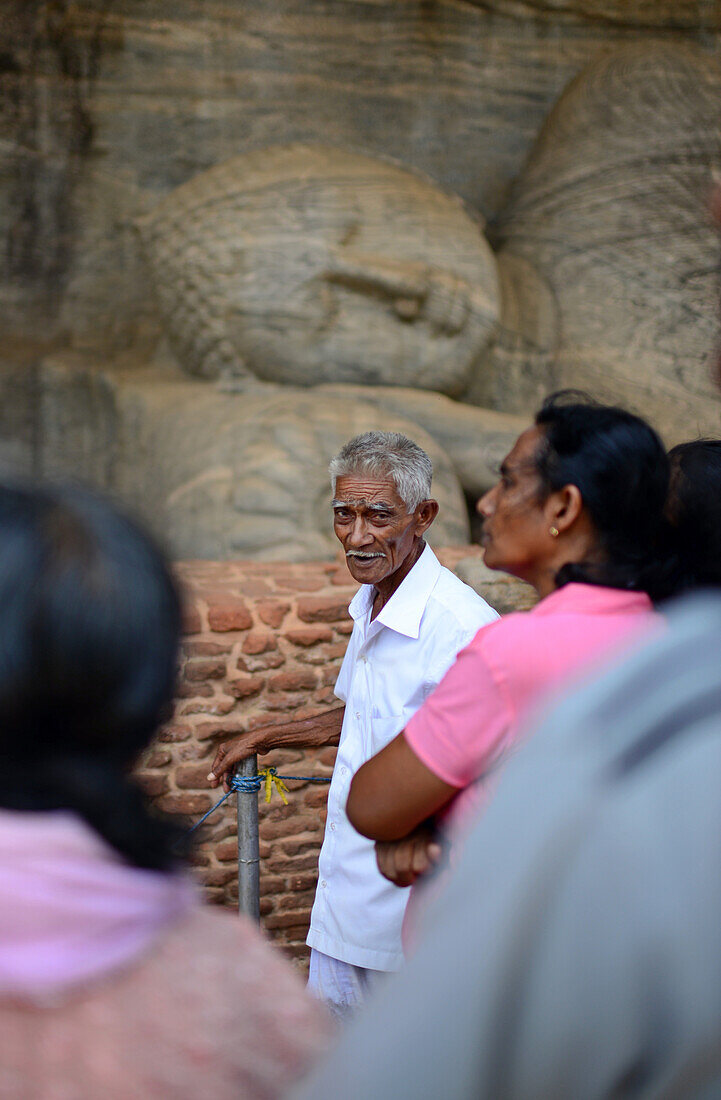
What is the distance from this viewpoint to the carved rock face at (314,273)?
5312 mm

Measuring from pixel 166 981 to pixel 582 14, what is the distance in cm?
725

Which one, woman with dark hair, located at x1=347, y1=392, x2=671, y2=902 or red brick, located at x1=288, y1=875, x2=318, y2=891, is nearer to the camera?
woman with dark hair, located at x1=347, y1=392, x2=671, y2=902

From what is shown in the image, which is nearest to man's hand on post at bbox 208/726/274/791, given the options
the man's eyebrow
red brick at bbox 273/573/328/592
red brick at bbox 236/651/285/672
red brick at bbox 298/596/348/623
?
the man's eyebrow

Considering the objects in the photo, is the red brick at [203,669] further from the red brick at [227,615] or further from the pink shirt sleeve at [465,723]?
the pink shirt sleeve at [465,723]

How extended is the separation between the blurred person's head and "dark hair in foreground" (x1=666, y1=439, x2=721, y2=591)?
9cm

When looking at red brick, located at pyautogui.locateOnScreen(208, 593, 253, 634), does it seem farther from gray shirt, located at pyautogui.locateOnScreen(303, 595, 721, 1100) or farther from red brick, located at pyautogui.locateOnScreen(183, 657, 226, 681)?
gray shirt, located at pyautogui.locateOnScreen(303, 595, 721, 1100)

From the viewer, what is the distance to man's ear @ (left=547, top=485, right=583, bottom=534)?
1270mm

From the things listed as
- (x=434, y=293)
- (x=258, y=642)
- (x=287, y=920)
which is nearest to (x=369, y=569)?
(x=258, y=642)

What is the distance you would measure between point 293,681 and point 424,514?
5.05 ft

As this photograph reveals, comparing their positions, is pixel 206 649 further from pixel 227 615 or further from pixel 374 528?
pixel 374 528

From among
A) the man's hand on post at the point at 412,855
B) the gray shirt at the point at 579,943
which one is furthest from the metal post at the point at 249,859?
the gray shirt at the point at 579,943

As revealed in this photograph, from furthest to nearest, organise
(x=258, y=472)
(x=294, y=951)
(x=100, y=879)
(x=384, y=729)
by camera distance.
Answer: (x=258, y=472)
(x=294, y=951)
(x=384, y=729)
(x=100, y=879)

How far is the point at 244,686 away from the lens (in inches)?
136

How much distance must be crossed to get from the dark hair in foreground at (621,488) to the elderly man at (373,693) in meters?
0.61
